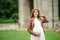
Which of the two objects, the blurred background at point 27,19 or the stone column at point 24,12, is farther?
the stone column at point 24,12

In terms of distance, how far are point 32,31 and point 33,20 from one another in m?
0.44

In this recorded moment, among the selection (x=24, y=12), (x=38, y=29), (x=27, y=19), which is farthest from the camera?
(x=27, y=19)

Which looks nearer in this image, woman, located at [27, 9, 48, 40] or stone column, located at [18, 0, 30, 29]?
woman, located at [27, 9, 48, 40]

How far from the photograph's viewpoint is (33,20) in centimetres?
1124

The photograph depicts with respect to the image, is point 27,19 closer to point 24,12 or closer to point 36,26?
point 24,12

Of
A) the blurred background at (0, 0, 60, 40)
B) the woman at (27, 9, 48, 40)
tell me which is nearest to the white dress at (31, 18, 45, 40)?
the woman at (27, 9, 48, 40)

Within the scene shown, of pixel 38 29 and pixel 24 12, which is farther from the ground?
pixel 38 29

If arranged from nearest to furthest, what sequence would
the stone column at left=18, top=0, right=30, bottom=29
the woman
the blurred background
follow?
the woman < the blurred background < the stone column at left=18, top=0, right=30, bottom=29

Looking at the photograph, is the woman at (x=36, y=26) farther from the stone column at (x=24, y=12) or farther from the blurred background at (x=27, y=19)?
the stone column at (x=24, y=12)

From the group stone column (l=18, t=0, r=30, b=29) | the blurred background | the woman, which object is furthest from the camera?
stone column (l=18, t=0, r=30, b=29)

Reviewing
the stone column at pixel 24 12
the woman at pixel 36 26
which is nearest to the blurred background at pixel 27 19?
the stone column at pixel 24 12

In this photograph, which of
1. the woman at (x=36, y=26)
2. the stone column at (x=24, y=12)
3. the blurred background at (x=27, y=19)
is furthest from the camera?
the stone column at (x=24, y=12)

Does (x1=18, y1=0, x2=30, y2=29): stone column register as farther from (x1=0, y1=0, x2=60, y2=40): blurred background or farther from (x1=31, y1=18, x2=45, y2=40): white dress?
(x1=31, y1=18, x2=45, y2=40): white dress

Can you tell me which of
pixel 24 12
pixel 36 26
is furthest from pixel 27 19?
pixel 36 26
